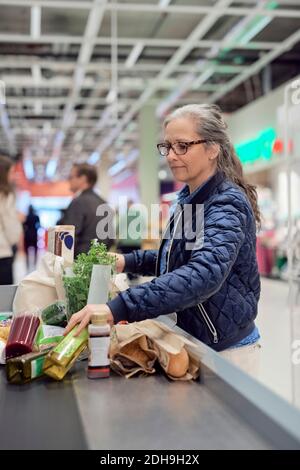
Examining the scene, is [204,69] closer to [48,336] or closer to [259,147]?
[259,147]

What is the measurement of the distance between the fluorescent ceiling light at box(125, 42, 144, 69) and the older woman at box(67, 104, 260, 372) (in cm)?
714

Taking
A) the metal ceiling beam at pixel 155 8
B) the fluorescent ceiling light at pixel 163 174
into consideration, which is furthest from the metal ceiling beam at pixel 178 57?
the fluorescent ceiling light at pixel 163 174

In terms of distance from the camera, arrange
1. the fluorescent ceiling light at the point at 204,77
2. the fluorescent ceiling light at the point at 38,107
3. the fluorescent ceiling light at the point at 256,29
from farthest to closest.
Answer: the fluorescent ceiling light at the point at 38,107
the fluorescent ceiling light at the point at 204,77
the fluorescent ceiling light at the point at 256,29

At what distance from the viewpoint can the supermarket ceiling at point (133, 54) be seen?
7.31 metres

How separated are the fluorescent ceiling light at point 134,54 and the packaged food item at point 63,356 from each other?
302 inches

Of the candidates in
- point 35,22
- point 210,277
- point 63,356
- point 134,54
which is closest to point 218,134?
point 210,277

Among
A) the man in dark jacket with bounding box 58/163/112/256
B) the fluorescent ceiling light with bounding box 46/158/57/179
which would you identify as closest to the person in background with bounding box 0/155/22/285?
the man in dark jacket with bounding box 58/163/112/256

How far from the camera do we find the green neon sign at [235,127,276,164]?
447 inches

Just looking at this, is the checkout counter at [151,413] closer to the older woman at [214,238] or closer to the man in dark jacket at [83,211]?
the older woman at [214,238]

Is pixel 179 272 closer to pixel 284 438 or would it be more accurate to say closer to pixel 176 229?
pixel 176 229

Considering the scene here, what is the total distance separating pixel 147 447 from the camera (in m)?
A: 1.12

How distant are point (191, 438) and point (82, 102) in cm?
1217

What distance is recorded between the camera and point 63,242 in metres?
1.98

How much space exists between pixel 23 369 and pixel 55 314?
1.28 ft
